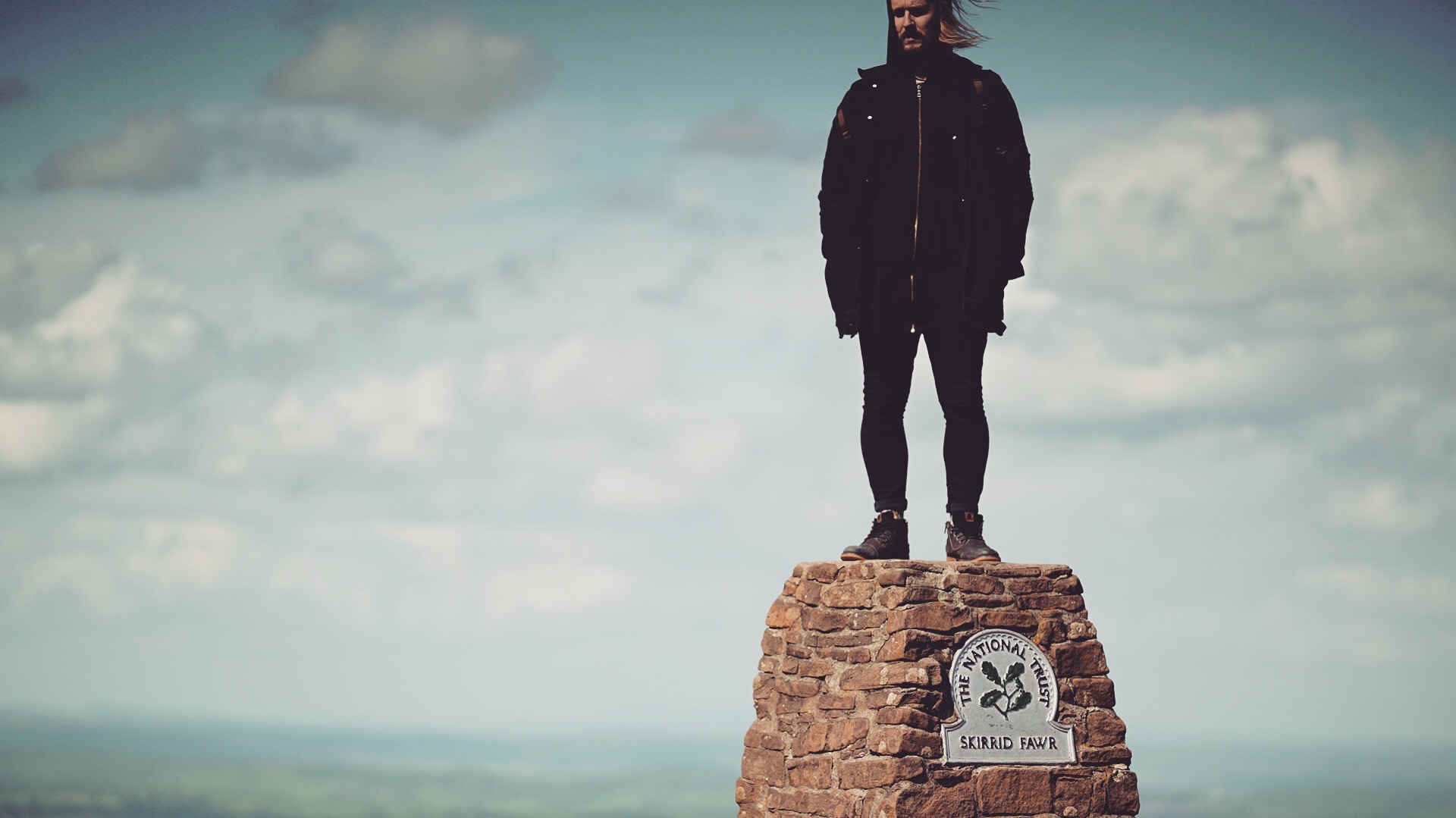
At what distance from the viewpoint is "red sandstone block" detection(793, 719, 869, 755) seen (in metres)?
8.75

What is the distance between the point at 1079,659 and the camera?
29.6 ft

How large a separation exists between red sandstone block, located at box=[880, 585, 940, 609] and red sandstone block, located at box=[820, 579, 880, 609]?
126 millimetres

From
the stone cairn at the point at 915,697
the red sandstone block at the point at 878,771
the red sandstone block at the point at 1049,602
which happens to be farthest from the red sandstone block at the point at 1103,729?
the red sandstone block at the point at 878,771

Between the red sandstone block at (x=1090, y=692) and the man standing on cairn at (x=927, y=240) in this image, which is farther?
the man standing on cairn at (x=927, y=240)

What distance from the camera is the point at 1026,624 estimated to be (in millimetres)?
8953

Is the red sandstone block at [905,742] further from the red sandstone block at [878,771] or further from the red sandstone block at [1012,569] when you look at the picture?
the red sandstone block at [1012,569]

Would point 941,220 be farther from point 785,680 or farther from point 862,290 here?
point 785,680

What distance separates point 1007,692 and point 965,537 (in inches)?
38.8

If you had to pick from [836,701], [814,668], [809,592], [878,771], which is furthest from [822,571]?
[878,771]

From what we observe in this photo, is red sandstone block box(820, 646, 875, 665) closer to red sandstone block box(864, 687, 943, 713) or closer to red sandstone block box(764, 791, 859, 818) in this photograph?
red sandstone block box(864, 687, 943, 713)

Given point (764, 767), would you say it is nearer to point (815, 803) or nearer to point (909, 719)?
point (815, 803)

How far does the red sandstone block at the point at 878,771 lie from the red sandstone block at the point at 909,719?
18 centimetres

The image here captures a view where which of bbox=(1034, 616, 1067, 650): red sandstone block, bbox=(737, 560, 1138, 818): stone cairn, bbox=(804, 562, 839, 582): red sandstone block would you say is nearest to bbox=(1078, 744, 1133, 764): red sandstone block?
bbox=(737, 560, 1138, 818): stone cairn

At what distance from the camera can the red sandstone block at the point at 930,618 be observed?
344 inches
